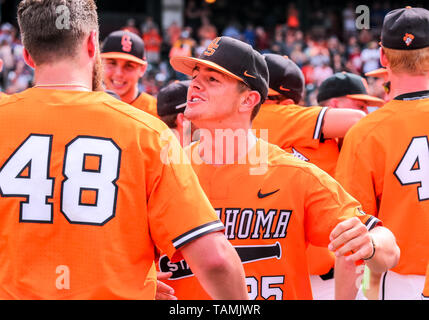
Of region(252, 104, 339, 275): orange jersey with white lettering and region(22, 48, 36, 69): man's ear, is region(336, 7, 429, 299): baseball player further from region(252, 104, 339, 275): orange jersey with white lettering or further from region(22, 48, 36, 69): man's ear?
region(22, 48, 36, 69): man's ear

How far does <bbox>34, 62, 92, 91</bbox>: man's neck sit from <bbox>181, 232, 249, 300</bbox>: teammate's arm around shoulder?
0.70 m

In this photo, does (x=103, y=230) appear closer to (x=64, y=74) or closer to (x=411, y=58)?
(x=64, y=74)

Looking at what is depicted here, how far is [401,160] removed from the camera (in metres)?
A: 3.54

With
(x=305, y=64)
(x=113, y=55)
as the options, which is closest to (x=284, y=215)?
(x=113, y=55)

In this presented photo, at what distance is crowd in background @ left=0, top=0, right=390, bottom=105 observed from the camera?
57.5 ft

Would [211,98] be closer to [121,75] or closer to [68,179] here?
[68,179]

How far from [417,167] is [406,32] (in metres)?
0.78

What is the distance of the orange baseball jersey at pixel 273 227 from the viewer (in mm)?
2930

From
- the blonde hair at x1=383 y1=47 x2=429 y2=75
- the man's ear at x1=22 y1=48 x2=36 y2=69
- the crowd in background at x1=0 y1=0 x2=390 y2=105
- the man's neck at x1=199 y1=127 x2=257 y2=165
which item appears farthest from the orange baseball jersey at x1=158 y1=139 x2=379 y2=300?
the crowd in background at x1=0 y1=0 x2=390 y2=105

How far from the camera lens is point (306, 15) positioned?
965 inches

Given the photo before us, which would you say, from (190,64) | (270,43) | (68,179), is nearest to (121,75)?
(190,64)

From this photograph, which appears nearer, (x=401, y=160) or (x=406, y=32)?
(x=401, y=160)

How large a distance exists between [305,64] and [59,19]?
16.8 meters

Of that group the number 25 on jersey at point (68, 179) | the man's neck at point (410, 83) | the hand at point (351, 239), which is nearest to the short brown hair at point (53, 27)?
the number 25 on jersey at point (68, 179)
